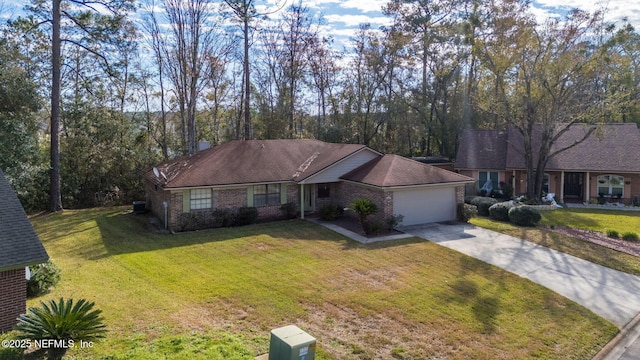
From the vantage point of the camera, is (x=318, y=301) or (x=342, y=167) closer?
(x=318, y=301)

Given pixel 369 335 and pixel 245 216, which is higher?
pixel 245 216

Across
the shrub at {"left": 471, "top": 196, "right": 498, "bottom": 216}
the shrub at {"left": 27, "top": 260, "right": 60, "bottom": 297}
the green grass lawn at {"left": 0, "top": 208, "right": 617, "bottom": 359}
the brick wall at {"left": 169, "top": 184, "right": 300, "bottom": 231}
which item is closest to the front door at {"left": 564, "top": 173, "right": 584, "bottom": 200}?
the shrub at {"left": 471, "top": 196, "right": 498, "bottom": 216}

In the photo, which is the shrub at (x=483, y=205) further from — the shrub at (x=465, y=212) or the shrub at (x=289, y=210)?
the shrub at (x=289, y=210)

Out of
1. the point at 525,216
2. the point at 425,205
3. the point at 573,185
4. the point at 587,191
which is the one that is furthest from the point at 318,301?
the point at 573,185

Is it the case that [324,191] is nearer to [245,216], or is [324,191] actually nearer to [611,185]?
[245,216]

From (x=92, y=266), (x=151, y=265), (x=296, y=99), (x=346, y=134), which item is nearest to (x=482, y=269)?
(x=151, y=265)
